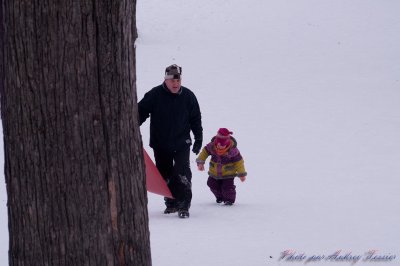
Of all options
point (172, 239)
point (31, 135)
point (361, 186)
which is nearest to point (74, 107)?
point (31, 135)

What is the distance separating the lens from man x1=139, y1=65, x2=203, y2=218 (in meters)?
7.73

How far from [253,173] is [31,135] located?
7.88 m

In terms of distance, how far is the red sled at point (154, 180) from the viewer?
739 centimetres

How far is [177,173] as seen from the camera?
794cm

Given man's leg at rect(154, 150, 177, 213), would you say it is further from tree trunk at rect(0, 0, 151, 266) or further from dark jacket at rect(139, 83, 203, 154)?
tree trunk at rect(0, 0, 151, 266)

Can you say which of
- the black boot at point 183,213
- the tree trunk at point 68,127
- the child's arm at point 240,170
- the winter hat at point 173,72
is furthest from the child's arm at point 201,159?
the tree trunk at point 68,127

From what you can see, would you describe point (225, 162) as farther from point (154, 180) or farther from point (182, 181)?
point (154, 180)

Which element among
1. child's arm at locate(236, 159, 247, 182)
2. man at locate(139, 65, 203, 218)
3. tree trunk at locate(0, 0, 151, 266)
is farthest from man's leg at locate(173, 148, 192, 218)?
tree trunk at locate(0, 0, 151, 266)

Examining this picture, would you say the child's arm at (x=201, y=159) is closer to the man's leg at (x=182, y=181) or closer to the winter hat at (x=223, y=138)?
the winter hat at (x=223, y=138)

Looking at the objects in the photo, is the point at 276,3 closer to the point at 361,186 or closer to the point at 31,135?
the point at 361,186

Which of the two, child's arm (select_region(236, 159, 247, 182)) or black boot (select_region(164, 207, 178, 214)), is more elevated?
child's arm (select_region(236, 159, 247, 182))

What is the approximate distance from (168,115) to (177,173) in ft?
2.04

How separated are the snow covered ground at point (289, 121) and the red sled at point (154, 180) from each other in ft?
0.99

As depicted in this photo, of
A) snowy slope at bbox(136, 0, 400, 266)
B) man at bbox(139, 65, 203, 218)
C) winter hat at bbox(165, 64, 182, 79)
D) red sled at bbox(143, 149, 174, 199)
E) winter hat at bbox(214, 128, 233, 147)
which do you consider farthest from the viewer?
winter hat at bbox(214, 128, 233, 147)
